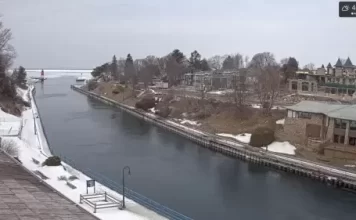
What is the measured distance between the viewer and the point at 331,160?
65.5 ft

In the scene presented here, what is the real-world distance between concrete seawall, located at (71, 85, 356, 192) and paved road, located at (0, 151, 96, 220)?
10654 millimetres

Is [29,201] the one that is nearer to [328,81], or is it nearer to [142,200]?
[142,200]

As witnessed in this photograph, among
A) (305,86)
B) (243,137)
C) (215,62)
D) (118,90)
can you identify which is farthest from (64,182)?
(215,62)

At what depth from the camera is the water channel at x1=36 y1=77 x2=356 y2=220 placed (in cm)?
1510

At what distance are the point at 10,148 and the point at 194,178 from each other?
7715mm

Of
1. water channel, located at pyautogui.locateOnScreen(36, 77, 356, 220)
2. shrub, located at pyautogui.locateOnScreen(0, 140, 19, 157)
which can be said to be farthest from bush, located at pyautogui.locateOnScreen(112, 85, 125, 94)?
shrub, located at pyautogui.locateOnScreen(0, 140, 19, 157)

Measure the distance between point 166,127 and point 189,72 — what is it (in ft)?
83.4

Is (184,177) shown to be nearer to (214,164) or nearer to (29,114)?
(214,164)

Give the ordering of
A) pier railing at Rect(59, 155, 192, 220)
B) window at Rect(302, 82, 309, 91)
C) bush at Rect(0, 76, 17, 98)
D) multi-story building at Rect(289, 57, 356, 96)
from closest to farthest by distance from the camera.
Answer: pier railing at Rect(59, 155, 192, 220), bush at Rect(0, 76, 17, 98), multi-story building at Rect(289, 57, 356, 96), window at Rect(302, 82, 309, 91)

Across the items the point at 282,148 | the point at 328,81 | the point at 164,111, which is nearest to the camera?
the point at 282,148

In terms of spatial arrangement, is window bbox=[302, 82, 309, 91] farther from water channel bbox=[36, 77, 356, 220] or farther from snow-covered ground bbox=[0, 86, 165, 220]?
snow-covered ground bbox=[0, 86, 165, 220]

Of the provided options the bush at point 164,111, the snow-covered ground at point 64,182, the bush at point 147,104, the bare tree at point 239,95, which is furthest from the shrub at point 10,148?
the bush at point 147,104

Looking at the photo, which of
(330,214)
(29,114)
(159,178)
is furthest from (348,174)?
(29,114)

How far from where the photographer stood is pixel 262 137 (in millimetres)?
23156
